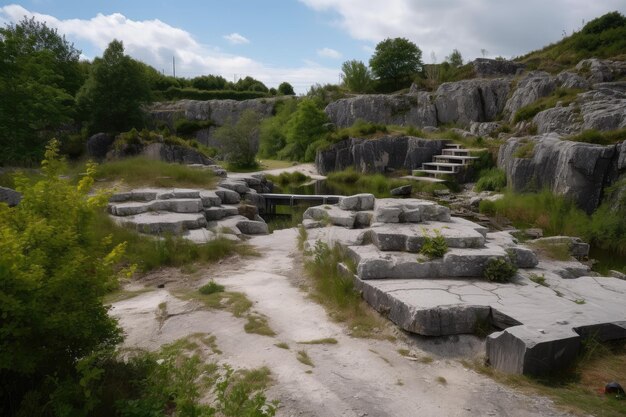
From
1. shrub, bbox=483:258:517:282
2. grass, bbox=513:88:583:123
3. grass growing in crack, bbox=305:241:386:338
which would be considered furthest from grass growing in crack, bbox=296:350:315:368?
grass, bbox=513:88:583:123

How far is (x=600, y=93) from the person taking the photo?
64.6 ft

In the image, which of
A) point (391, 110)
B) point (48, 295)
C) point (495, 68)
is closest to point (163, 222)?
point (48, 295)

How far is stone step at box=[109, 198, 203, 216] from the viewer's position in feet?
32.2

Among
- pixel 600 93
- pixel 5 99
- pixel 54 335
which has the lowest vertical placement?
pixel 54 335

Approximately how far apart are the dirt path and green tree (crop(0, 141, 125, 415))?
130 centimetres

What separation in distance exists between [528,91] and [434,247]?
24.1 m

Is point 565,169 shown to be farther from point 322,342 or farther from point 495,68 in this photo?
point 495,68

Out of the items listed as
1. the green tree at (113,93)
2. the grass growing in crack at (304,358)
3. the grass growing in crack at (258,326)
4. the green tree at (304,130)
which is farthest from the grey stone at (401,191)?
the green tree at (113,93)

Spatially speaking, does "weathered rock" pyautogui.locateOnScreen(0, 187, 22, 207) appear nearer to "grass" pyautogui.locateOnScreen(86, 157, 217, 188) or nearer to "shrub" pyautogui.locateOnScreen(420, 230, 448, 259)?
"grass" pyautogui.locateOnScreen(86, 157, 217, 188)

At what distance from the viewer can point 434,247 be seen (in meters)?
5.73

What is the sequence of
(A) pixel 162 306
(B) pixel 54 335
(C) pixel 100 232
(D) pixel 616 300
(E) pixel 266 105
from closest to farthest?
(B) pixel 54 335, (D) pixel 616 300, (A) pixel 162 306, (C) pixel 100 232, (E) pixel 266 105

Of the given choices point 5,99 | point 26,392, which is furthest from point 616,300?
point 5,99

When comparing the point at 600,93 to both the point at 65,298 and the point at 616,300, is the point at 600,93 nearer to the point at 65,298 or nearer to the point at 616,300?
the point at 616,300

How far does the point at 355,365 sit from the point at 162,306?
2.62 m
